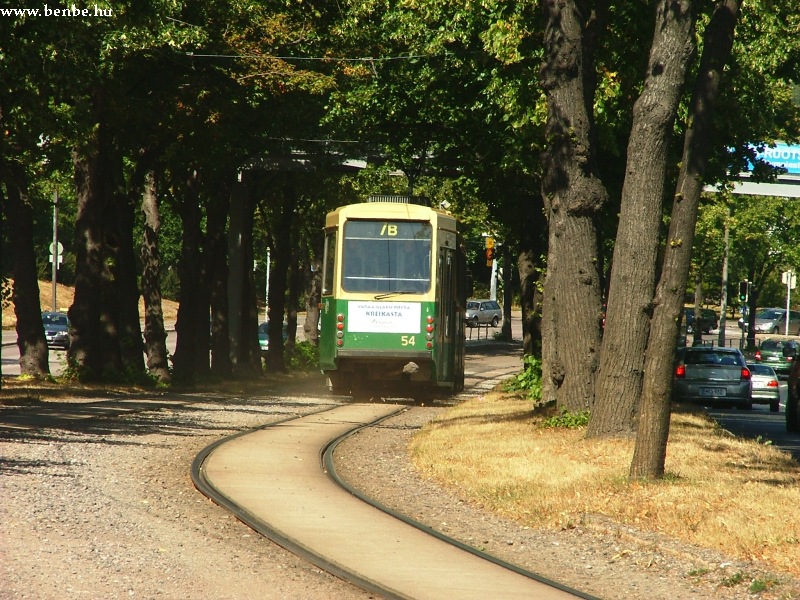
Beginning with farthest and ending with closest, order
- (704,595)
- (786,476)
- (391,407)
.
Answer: (391,407)
(786,476)
(704,595)

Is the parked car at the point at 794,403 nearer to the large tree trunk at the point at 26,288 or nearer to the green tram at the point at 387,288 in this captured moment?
the green tram at the point at 387,288

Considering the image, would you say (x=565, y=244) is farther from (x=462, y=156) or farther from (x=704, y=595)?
(x=462, y=156)

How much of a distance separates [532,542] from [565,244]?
26.0ft

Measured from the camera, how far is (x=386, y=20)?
28078 mm

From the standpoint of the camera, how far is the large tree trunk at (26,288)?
2708 cm

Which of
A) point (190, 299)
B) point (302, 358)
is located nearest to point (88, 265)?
point (190, 299)

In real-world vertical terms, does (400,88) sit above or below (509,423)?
above

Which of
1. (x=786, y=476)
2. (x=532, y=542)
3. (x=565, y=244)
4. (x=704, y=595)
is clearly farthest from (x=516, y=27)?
(x=704, y=595)

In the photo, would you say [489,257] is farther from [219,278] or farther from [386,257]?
[386,257]

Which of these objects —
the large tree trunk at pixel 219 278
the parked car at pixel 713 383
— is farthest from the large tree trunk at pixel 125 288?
the parked car at pixel 713 383

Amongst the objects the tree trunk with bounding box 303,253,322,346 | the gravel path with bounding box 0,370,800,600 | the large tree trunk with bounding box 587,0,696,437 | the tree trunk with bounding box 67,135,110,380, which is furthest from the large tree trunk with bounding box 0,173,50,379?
the tree trunk with bounding box 303,253,322,346

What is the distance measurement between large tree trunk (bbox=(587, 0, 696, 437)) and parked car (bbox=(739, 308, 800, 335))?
7380 centimetres

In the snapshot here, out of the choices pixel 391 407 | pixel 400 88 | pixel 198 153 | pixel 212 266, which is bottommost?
pixel 391 407

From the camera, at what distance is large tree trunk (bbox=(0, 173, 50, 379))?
27078 mm
